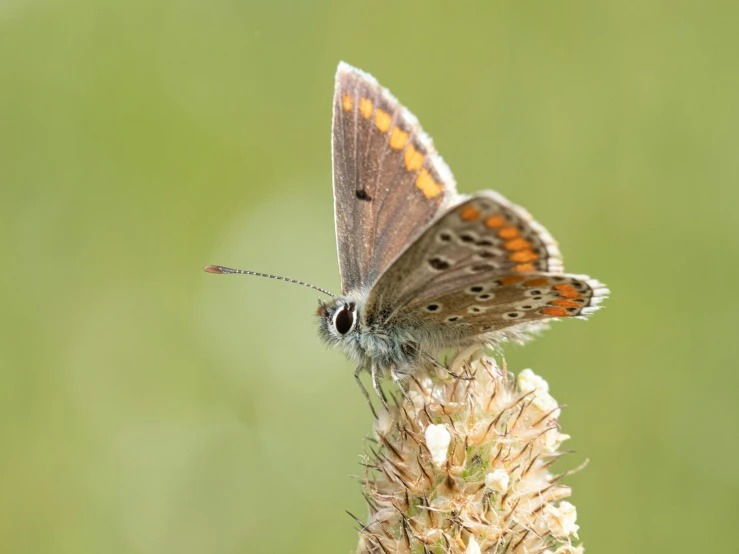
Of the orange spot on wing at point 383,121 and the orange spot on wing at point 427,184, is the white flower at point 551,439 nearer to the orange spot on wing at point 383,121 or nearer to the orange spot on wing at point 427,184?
the orange spot on wing at point 427,184

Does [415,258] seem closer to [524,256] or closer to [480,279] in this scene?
[480,279]

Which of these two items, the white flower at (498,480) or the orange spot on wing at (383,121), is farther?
the orange spot on wing at (383,121)

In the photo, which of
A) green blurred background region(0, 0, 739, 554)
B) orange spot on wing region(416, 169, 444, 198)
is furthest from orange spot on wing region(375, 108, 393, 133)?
green blurred background region(0, 0, 739, 554)

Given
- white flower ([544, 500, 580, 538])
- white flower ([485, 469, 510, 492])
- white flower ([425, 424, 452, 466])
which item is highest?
white flower ([425, 424, 452, 466])

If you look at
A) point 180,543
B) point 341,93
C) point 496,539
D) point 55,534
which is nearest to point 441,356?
point 496,539

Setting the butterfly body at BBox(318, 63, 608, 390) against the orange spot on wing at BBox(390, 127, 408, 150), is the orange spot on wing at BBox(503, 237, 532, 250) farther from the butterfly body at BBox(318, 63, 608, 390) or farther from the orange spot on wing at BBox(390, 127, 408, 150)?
the orange spot on wing at BBox(390, 127, 408, 150)

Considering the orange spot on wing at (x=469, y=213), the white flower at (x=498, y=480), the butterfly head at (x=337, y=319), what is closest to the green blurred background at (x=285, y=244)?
the butterfly head at (x=337, y=319)

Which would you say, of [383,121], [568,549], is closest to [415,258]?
[383,121]

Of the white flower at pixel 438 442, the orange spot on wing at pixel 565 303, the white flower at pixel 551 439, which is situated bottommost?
the white flower at pixel 438 442
